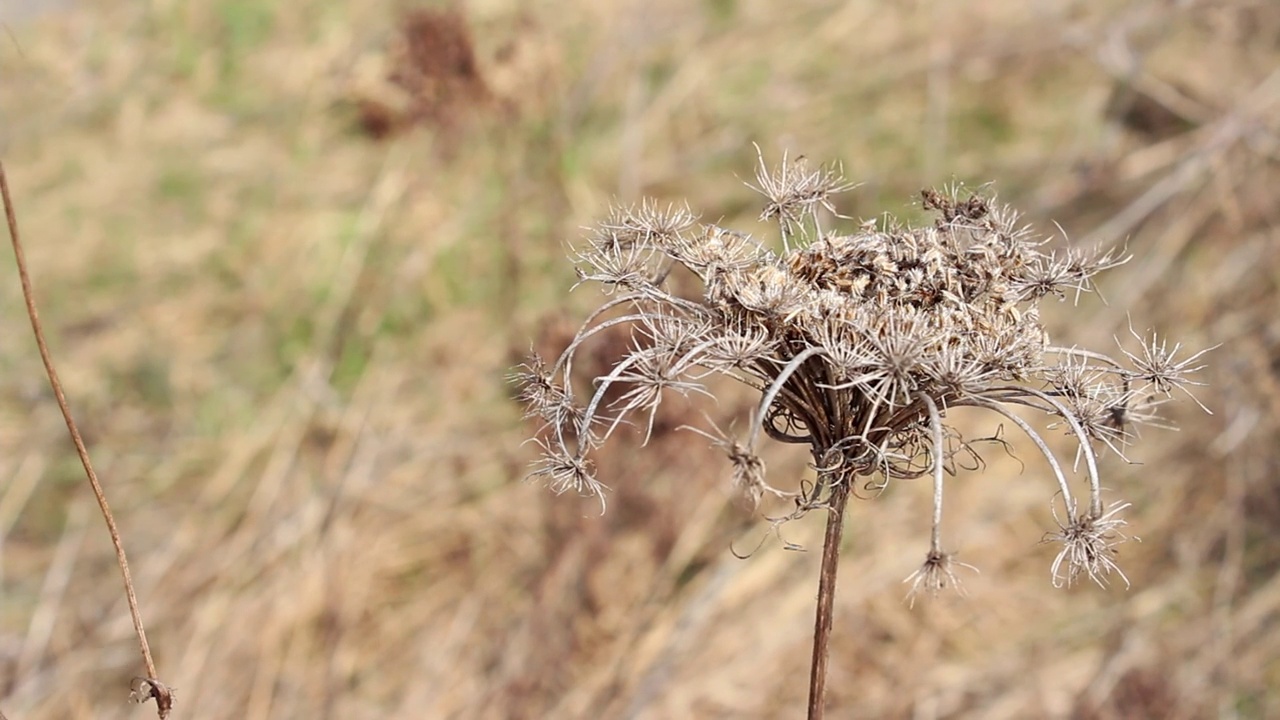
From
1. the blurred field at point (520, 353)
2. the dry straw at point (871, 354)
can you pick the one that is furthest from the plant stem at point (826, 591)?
the blurred field at point (520, 353)

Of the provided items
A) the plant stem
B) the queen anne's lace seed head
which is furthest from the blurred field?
the plant stem

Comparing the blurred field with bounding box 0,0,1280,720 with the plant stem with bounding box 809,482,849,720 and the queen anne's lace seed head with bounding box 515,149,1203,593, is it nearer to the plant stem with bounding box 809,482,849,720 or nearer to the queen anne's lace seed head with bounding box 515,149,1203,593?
the queen anne's lace seed head with bounding box 515,149,1203,593

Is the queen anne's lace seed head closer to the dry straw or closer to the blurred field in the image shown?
the dry straw

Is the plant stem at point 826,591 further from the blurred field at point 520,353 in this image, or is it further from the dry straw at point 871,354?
the blurred field at point 520,353

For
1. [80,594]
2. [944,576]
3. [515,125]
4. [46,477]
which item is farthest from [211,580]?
[944,576]

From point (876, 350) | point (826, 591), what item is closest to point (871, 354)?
point (876, 350)

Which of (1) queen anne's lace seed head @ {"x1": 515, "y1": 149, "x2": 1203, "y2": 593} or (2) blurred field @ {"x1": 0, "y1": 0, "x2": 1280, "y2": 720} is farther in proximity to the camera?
(2) blurred field @ {"x1": 0, "y1": 0, "x2": 1280, "y2": 720}

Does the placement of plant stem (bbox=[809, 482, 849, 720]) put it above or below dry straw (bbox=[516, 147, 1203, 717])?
below

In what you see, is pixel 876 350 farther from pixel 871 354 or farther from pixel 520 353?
pixel 520 353

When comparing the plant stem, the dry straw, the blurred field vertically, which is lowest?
the plant stem
